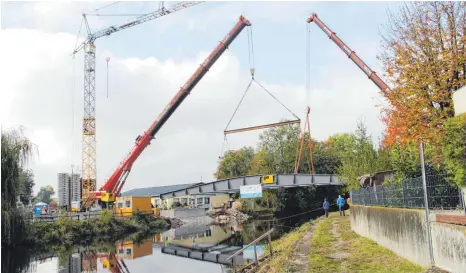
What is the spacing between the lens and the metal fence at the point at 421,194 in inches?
373

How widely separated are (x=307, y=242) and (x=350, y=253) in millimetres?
4473

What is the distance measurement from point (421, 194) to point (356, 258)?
3411mm

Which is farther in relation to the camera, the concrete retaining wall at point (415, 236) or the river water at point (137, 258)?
the river water at point (137, 258)

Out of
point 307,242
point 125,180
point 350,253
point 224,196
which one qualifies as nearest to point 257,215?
point 224,196

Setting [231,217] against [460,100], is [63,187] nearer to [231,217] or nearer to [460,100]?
[231,217]

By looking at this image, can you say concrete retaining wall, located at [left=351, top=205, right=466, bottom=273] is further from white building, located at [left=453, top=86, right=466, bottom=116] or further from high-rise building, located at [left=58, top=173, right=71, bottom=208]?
high-rise building, located at [left=58, top=173, right=71, bottom=208]

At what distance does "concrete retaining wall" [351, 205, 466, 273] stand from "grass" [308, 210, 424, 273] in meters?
0.26

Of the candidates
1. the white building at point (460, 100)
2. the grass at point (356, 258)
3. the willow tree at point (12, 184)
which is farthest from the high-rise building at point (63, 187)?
the white building at point (460, 100)

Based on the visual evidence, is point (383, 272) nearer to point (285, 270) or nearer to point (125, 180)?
point (285, 270)

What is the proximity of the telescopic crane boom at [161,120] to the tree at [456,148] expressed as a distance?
101ft

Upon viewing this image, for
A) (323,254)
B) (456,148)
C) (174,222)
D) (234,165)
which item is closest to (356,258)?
(323,254)

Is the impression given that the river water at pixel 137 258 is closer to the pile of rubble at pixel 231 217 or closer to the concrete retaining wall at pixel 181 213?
the pile of rubble at pixel 231 217

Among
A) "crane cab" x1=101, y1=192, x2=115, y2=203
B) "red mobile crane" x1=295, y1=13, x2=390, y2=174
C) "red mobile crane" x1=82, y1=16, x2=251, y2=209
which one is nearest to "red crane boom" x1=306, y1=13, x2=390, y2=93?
"red mobile crane" x1=295, y1=13, x2=390, y2=174

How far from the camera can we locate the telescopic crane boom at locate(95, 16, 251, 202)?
125ft
